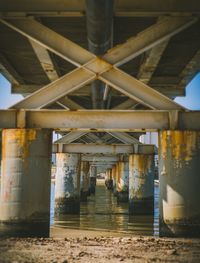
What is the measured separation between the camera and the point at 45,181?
7461mm

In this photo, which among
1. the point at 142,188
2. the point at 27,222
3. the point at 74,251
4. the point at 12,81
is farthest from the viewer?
the point at 142,188

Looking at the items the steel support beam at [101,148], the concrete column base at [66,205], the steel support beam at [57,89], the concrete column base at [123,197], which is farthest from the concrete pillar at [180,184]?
the concrete column base at [123,197]

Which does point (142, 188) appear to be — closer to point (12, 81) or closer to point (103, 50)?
point (12, 81)

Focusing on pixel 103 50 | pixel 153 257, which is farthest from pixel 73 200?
pixel 153 257

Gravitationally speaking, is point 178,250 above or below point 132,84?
below

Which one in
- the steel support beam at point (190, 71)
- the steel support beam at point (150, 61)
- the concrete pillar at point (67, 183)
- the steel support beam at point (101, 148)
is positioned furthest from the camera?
the concrete pillar at point (67, 183)

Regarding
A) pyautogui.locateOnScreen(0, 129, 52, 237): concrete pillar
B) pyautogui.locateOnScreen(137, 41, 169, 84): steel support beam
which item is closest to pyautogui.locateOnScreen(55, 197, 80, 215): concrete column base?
pyautogui.locateOnScreen(137, 41, 169, 84): steel support beam

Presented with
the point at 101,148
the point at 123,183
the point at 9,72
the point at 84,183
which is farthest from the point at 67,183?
the point at 84,183

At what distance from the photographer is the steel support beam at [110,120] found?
24.4 ft

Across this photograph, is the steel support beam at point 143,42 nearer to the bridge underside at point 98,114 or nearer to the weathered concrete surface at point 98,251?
the bridge underside at point 98,114

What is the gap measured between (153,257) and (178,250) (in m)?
0.68

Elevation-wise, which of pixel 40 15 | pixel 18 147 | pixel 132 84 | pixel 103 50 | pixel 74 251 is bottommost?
pixel 74 251

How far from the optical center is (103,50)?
7605mm

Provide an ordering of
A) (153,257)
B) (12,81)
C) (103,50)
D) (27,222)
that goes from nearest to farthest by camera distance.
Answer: (153,257) < (27,222) < (103,50) < (12,81)
